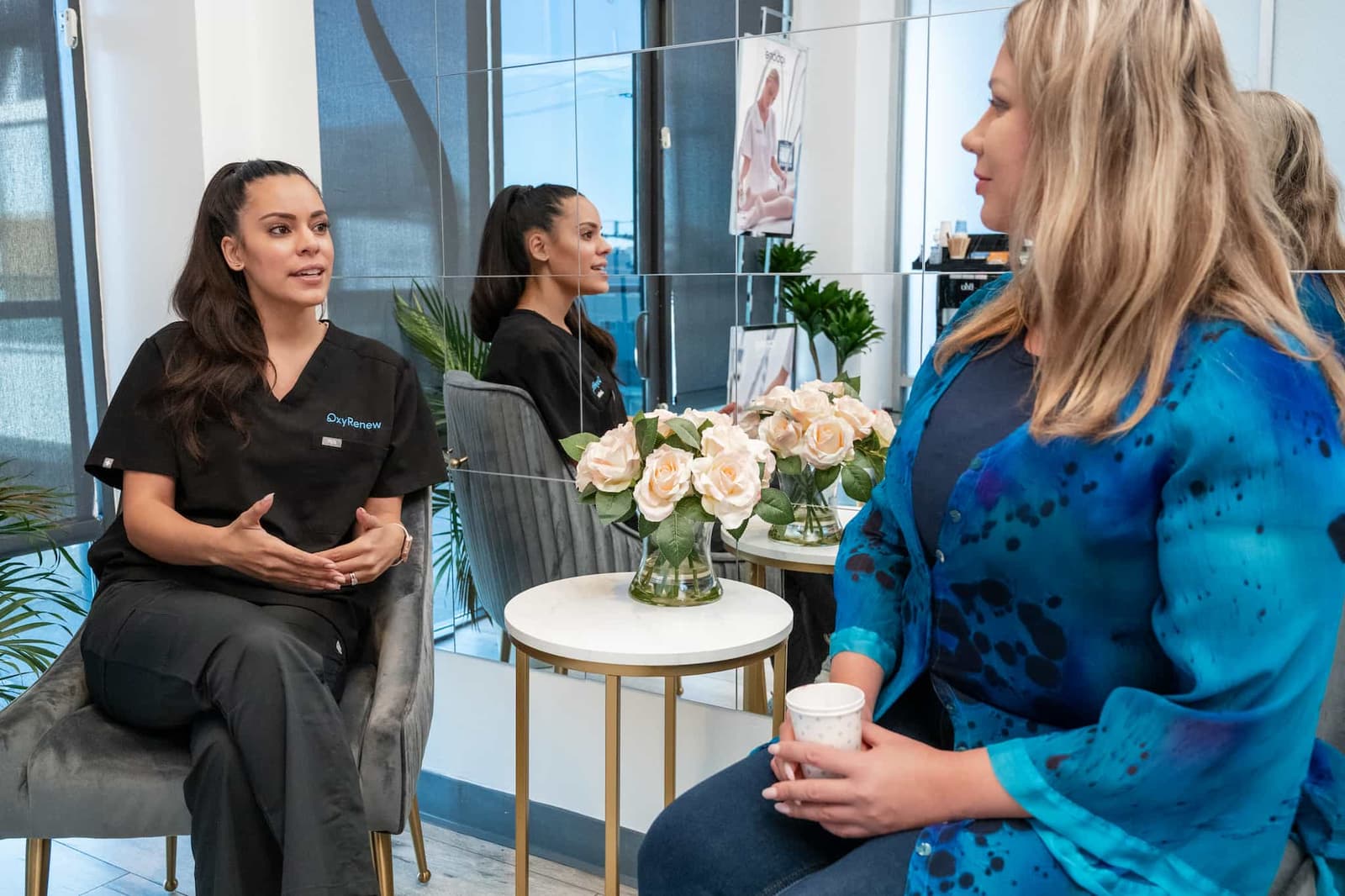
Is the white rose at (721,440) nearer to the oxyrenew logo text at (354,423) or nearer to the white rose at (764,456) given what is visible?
the white rose at (764,456)

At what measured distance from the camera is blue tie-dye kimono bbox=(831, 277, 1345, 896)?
1.01 meters

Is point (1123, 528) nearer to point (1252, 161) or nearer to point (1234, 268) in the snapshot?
point (1234, 268)

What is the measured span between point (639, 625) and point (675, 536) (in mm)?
158

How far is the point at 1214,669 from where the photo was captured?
1011 millimetres

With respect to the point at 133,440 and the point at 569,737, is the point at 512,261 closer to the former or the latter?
the point at 133,440

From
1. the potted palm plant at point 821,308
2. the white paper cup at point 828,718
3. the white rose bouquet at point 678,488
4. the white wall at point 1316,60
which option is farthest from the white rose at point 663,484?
the white wall at point 1316,60

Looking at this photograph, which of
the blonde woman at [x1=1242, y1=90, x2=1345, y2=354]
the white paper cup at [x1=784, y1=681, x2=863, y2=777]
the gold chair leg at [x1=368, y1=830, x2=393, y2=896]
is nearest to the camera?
the white paper cup at [x1=784, y1=681, x2=863, y2=777]

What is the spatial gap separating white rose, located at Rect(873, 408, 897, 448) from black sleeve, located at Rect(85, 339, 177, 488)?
4.26ft

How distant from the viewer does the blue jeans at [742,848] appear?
1.15 metres

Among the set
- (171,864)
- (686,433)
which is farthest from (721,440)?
(171,864)

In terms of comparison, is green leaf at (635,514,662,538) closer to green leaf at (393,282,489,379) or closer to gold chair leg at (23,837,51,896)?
green leaf at (393,282,489,379)

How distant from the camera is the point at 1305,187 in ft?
5.80

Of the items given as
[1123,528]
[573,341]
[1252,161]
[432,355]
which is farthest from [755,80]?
[1123,528]

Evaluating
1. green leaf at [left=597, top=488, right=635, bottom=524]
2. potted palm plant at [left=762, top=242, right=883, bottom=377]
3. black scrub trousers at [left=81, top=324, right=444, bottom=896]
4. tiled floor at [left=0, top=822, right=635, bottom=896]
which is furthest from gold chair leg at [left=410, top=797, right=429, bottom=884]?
potted palm plant at [left=762, top=242, right=883, bottom=377]
